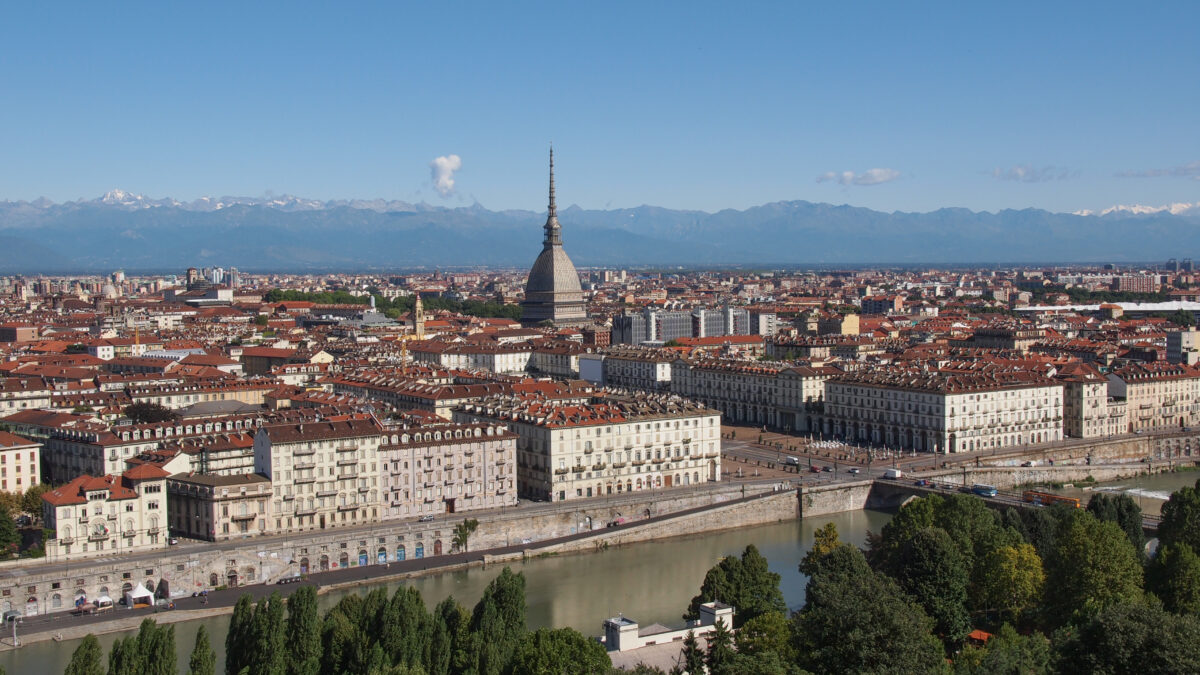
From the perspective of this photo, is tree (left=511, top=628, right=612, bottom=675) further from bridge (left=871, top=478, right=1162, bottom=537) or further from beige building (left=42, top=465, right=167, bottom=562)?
bridge (left=871, top=478, right=1162, bottom=537)

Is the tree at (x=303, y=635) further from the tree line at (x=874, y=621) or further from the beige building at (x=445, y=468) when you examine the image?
the beige building at (x=445, y=468)

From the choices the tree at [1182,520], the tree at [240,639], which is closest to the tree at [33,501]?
the tree at [240,639]

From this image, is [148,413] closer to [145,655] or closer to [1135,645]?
[145,655]

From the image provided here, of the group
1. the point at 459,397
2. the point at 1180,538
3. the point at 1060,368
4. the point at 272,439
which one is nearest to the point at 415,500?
the point at 272,439

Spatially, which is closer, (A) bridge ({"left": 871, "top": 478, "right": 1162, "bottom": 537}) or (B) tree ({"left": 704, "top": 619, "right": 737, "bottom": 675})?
(B) tree ({"left": 704, "top": 619, "right": 737, "bottom": 675})

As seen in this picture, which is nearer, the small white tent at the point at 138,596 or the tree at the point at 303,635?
the tree at the point at 303,635

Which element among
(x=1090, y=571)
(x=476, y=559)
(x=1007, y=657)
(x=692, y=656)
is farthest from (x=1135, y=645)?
(x=476, y=559)

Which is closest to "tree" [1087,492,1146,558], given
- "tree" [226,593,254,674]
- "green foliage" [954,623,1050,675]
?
"green foliage" [954,623,1050,675]
